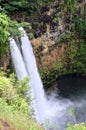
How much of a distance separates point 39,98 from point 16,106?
8288 mm

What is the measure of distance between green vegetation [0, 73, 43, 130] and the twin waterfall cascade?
16.0 feet

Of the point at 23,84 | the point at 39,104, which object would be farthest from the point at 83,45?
the point at 23,84

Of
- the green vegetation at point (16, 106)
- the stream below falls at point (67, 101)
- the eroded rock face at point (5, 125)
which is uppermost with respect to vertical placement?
the eroded rock face at point (5, 125)

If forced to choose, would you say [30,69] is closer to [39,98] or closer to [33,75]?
[33,75]

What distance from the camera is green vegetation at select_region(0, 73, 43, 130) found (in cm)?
795

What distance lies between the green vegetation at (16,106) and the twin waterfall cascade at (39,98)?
4870mm

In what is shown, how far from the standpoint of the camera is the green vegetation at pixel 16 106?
26.1ft

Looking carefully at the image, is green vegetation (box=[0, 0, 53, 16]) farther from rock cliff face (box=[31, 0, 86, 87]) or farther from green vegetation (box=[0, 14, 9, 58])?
green vegetation (box=[0, 14, 9, 58])

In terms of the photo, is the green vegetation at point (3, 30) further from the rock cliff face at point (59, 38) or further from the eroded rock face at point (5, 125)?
the eroded rock face at point (5, 125)

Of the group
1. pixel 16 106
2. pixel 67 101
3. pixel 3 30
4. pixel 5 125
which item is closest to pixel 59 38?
pixel 67 101

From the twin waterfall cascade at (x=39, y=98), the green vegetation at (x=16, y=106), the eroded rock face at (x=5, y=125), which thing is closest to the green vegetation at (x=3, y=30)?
the twin waterfall cascade at (x=39, y=98)

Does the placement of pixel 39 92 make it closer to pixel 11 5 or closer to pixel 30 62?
pixel 30 62

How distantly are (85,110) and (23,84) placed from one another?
8074 millimetres

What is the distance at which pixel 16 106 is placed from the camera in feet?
34.4
